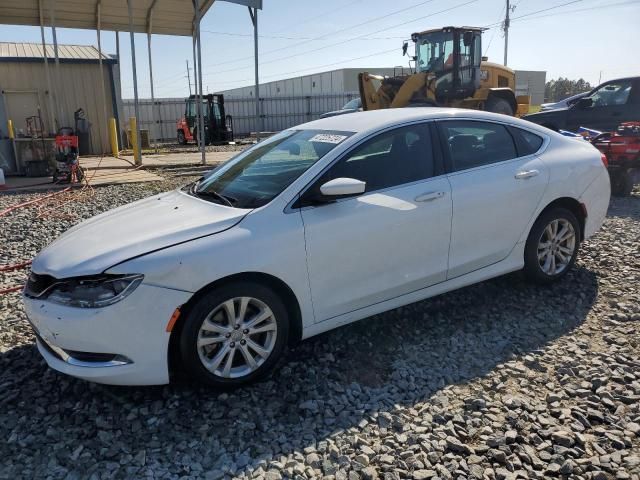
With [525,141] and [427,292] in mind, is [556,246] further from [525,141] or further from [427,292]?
[427,292]

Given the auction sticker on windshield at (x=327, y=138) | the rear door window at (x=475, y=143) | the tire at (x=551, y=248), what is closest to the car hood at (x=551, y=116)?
the tire at (x=551, y=248)

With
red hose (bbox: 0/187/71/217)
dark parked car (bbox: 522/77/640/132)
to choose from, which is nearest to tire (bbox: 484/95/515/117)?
dark parked car (bbox: 522/77/640/132)

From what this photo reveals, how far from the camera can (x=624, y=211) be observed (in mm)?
7469

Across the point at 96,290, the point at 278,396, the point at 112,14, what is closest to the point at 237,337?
the point at 278,396

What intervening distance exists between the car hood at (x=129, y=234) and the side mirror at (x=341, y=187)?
550 mm

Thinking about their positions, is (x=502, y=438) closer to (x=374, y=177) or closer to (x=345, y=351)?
(x=345, y=351)

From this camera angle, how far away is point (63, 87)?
62.4 ft

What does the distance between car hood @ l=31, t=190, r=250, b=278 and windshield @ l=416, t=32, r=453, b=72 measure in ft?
42.7

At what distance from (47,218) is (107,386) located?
573 centimetres

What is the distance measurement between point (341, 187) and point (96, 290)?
1.56 meters

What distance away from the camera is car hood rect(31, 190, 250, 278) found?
116 inches

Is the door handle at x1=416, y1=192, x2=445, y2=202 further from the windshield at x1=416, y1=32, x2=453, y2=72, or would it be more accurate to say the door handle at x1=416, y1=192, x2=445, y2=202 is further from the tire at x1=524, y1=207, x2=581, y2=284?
the windshield at x1=416, y1=32, x2=453, y2=72

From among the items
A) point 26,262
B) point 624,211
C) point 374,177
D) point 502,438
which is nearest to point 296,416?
point 502,438

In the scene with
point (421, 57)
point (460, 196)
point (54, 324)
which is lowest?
point (54, 324)
